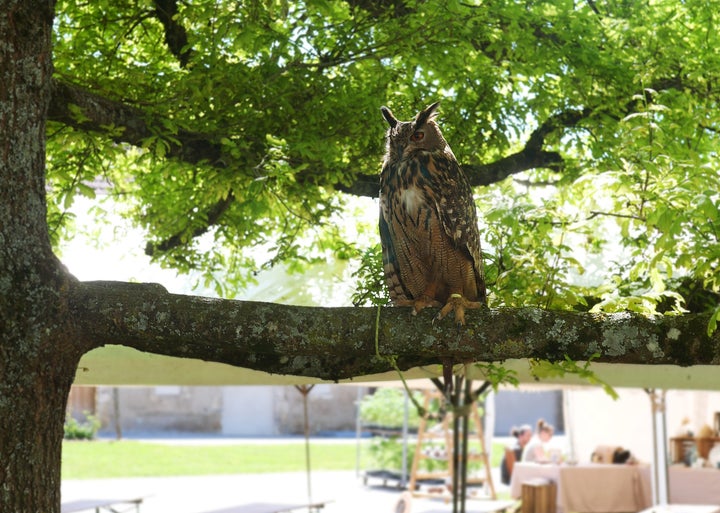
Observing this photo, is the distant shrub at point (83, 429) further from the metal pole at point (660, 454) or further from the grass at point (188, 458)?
the metal pole at point (660, 454)

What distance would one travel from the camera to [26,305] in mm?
3000

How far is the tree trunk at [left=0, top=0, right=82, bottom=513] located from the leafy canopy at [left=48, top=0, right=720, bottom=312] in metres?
0.64

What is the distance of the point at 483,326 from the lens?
311 cm

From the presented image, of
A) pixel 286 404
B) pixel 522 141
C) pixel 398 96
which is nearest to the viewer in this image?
pixel 398 96

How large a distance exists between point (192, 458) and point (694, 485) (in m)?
15.1

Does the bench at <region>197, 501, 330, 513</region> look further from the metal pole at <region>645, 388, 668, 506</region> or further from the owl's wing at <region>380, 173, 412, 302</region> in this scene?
the owl's wing at <region>380, 173, 412, 302</region>

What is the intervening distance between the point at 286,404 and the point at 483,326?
26523 millimetres

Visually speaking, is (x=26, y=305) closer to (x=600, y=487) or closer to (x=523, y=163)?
(x=523, y=163)

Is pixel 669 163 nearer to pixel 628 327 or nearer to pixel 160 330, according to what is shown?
pixel 628 327

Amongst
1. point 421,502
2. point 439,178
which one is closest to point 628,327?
point 439,178

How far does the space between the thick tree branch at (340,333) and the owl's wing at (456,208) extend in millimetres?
493

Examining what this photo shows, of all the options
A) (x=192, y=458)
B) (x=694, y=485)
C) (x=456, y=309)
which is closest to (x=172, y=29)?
(x=456, y=309)

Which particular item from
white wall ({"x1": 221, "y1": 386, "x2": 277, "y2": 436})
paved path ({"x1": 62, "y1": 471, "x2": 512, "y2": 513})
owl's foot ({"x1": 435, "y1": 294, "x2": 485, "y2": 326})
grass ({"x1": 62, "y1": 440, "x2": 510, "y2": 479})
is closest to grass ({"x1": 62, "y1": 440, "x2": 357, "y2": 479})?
grass ({"x1": 62, "y1": 440, "x2": 510, "y2": 479})

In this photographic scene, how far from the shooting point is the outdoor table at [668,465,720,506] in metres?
12.1
